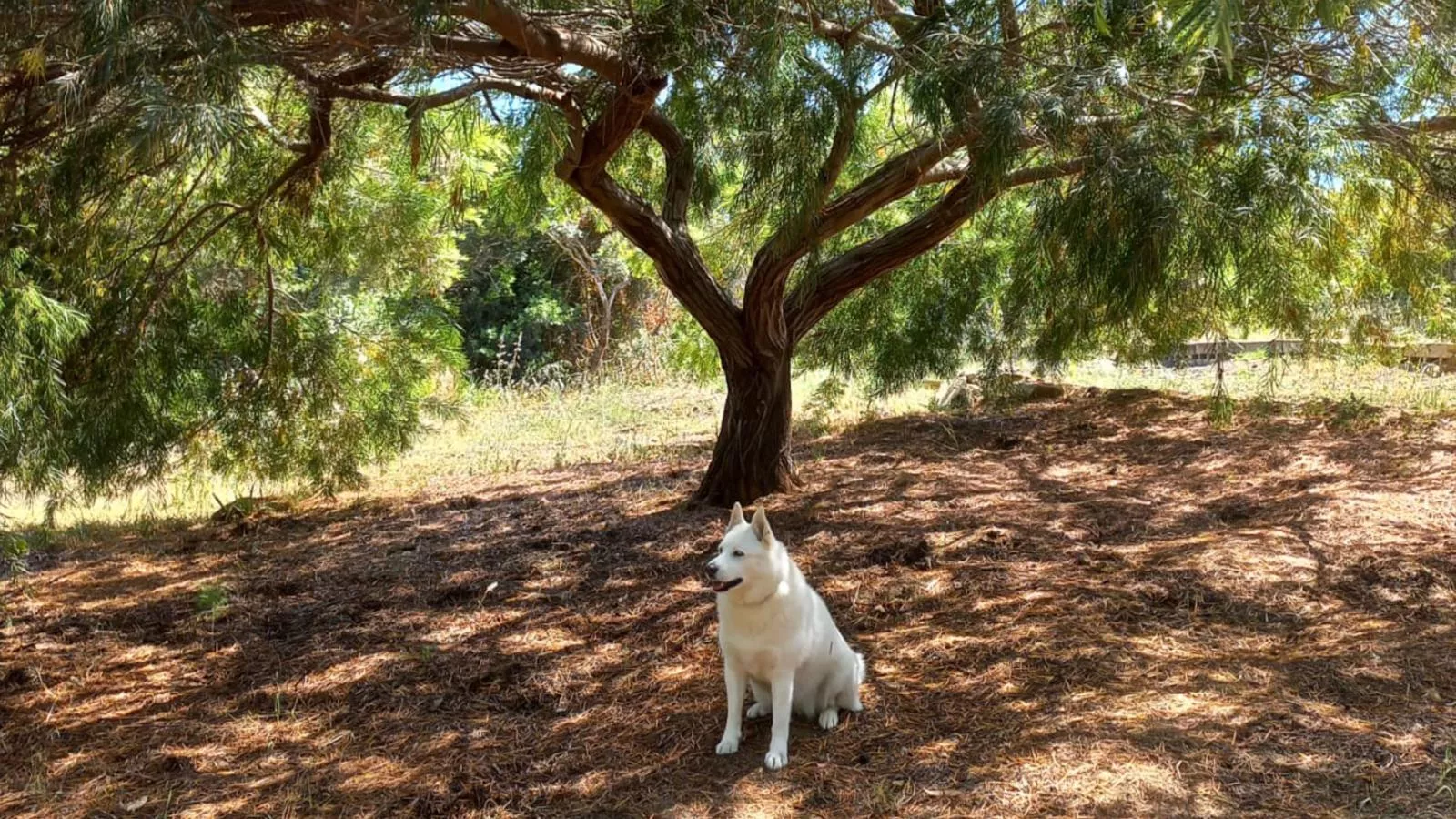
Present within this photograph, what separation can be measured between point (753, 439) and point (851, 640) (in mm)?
2328

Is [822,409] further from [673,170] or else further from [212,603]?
[212,603]

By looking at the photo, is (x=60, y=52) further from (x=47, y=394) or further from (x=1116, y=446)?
(x=1116, y=446)

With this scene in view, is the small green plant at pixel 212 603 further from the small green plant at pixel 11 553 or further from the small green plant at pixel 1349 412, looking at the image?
the small green plant at pixel 1349 412

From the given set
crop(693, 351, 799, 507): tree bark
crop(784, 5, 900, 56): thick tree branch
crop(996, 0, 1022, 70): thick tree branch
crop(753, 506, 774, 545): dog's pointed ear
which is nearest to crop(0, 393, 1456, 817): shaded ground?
crop(693, 351, 799, 507): tree bark

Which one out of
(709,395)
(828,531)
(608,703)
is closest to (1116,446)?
(828,531)

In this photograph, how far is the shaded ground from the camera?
353cm

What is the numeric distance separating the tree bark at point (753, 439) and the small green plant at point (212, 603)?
2795 millimetres

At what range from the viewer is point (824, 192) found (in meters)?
4.51

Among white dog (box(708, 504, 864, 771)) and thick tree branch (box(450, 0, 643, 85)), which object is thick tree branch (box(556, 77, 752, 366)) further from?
white dog (box(708, 504, 864, 771))

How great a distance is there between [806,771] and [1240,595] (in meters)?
2.39

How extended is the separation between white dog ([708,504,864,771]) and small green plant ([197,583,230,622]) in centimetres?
314

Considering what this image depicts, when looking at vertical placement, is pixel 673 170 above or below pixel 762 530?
above

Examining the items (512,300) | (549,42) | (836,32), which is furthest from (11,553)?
(512,300)

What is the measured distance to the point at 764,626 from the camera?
371 centimetres
